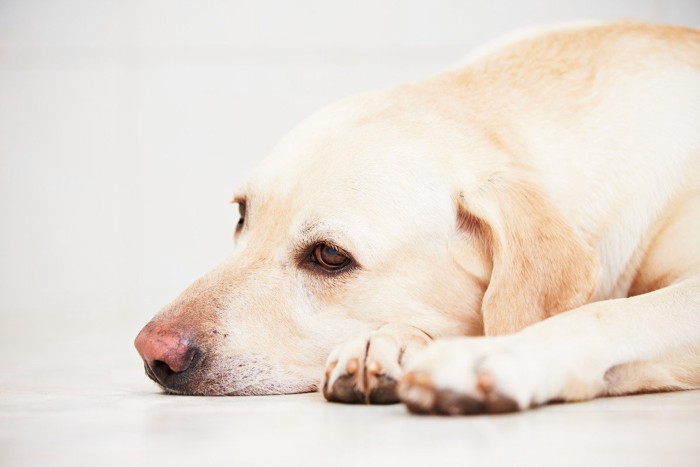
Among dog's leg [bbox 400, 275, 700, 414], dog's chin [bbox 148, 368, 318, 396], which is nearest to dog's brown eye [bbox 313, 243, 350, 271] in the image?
dog's chin [bbox 148, 368, 318, 396]

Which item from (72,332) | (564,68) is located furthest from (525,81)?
(72,332)

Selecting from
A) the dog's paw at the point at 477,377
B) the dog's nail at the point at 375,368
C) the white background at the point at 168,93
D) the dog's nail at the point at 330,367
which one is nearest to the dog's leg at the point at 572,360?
the dog's paw at the point at 477,377

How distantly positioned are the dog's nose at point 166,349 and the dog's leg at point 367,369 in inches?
13.4

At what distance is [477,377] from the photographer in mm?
1456

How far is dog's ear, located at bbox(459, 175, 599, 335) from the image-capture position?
206cm

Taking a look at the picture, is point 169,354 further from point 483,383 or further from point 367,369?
point 483,383

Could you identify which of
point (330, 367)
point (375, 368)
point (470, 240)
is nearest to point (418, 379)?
point (375, 368)

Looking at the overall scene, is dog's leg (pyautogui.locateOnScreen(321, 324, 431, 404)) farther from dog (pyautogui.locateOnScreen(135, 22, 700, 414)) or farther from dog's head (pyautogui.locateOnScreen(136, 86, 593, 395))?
dog's head (pyautogui.locateOnScreen(136, 86, 593, 395))

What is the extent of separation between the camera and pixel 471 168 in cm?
224

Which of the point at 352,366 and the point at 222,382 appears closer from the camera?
the point at 352,366

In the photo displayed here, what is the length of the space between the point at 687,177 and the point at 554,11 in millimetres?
4201

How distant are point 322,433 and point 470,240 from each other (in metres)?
0.90

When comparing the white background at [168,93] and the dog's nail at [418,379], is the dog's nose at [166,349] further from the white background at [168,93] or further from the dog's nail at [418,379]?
the white background at [168,93]

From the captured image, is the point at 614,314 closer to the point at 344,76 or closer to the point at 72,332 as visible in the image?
the point at 72,332
